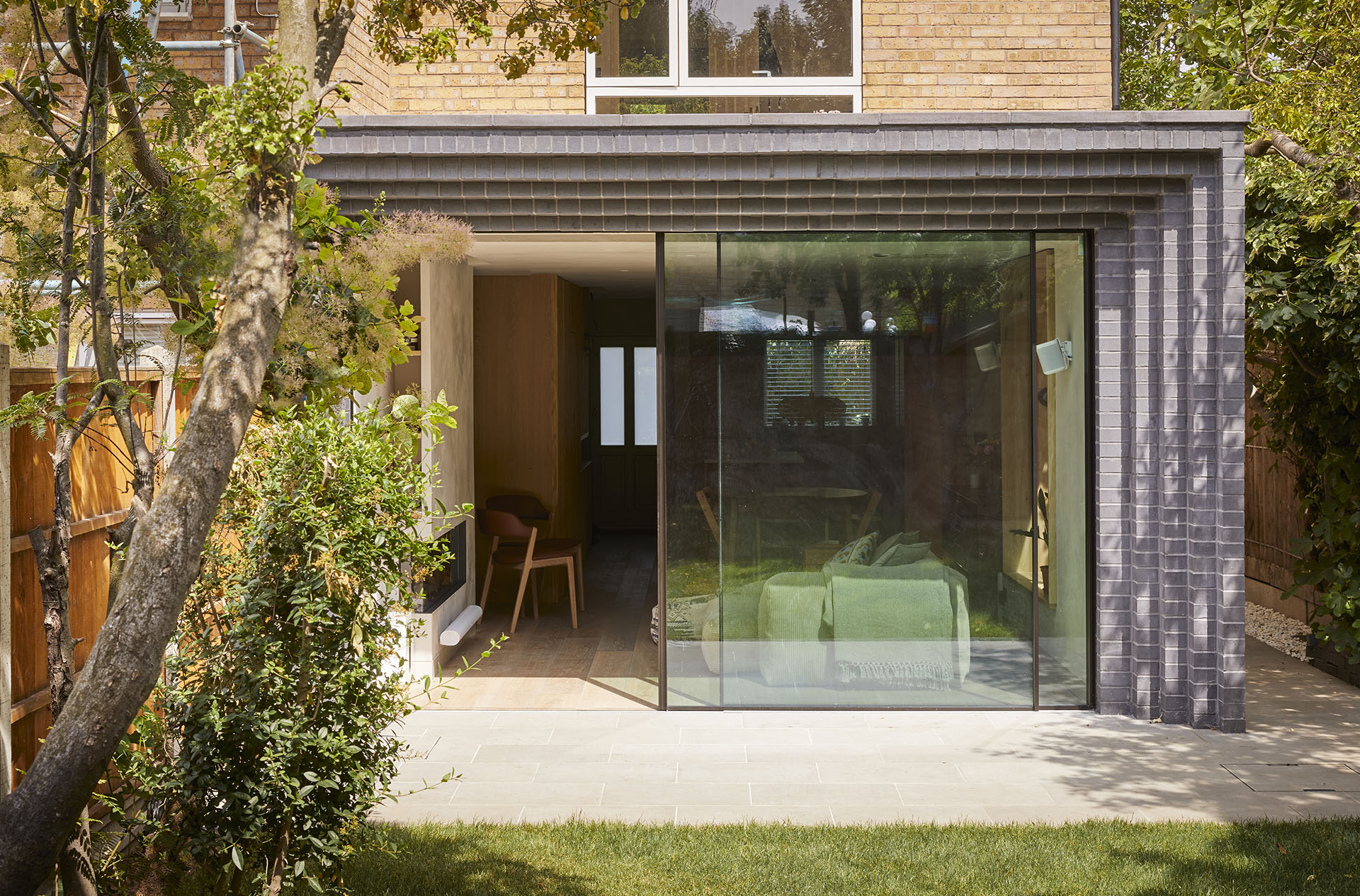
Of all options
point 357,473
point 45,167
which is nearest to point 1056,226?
point 357,473

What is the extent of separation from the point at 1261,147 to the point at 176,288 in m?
6.66

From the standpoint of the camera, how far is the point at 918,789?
5.19 m

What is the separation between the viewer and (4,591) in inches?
134

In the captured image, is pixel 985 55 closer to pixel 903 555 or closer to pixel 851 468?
pixel 851 468

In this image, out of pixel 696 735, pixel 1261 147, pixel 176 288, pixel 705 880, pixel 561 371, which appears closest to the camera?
pixel 176 288

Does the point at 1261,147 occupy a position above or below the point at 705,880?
above

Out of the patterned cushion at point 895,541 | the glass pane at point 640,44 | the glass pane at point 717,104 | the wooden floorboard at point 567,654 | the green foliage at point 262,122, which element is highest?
the glass pane at point 640,44

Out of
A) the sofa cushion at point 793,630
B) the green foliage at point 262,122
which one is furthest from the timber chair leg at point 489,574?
the green foliage at point 262,122

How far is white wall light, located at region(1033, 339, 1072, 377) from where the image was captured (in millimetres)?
6430

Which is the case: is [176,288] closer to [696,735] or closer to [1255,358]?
[696,735]

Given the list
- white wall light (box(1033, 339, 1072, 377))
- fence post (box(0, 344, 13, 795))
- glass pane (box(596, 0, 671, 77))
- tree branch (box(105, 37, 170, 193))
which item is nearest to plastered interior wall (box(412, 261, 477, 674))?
glass pane (box(596, 0, 671, 77))

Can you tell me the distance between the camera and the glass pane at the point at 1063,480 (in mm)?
6438

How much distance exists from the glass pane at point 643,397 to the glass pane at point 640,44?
812 cm

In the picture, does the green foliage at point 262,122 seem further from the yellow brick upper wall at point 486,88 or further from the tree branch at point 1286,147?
the tree branch at point 1286,147
